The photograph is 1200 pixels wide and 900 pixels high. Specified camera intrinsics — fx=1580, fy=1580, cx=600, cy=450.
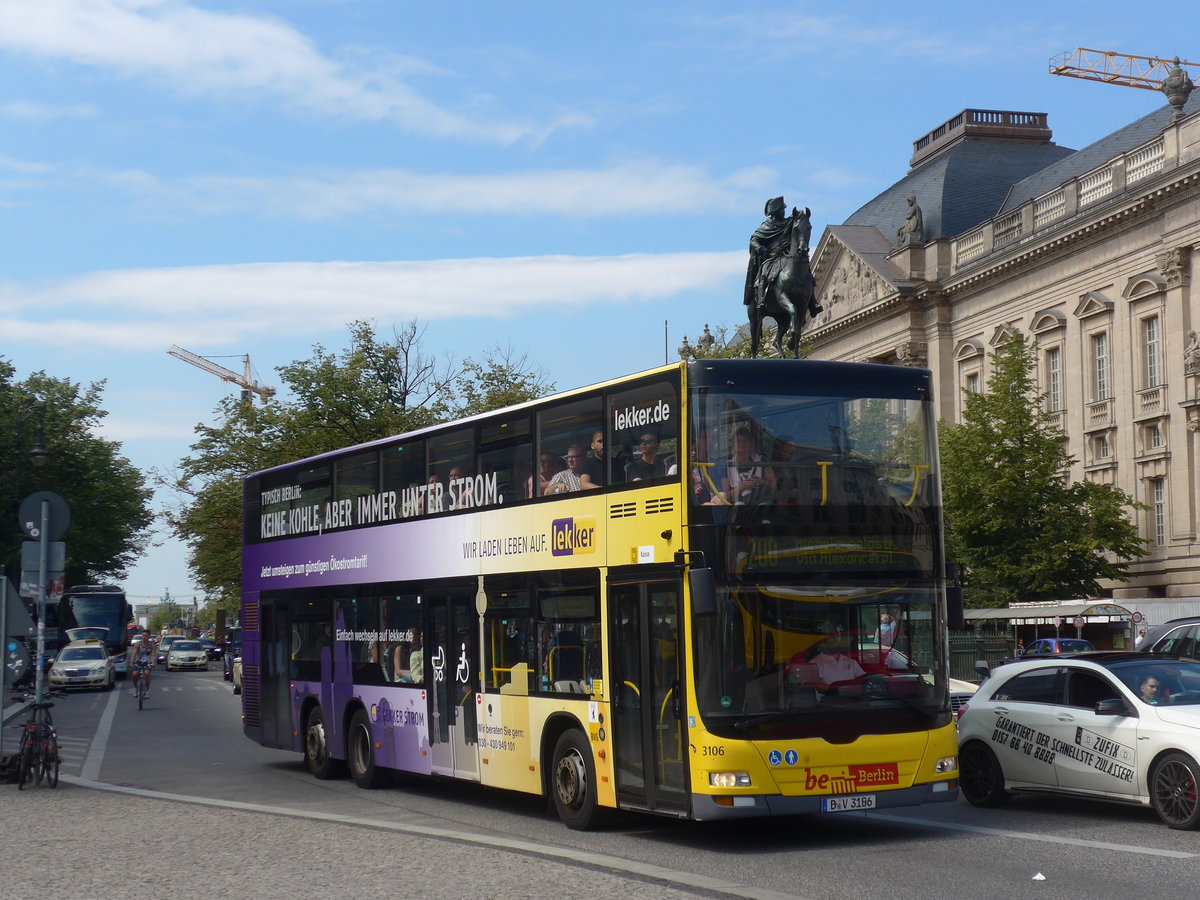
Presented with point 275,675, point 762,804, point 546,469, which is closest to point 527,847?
point 762,804

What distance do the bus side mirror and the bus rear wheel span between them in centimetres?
726

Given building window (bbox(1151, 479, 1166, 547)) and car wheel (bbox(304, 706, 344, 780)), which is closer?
car wheel (bbox(304, 706, 344, 780))

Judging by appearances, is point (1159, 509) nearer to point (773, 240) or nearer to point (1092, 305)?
point (1092, 305)

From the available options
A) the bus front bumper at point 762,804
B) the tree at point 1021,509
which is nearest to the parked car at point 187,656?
the tree at point 1021,509

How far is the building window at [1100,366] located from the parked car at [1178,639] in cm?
3296

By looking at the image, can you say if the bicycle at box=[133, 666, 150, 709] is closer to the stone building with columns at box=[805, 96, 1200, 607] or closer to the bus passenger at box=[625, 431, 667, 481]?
the bus passenger at box=[625, 431, 667, 481]

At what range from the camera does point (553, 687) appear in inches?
535

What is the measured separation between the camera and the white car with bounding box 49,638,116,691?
48094 millimetres

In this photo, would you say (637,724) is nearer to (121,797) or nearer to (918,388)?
(918,388)

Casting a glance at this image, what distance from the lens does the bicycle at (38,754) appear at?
1753 centimetres

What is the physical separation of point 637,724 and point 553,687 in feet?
4.64

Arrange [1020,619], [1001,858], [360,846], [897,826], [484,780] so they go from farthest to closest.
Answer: [1020,619], [484,780], [897,826], [360,846], [1001,858]

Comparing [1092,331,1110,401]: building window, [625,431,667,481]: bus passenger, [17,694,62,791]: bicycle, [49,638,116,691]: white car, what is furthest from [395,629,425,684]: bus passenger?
[1092,331,1110,401]: building window

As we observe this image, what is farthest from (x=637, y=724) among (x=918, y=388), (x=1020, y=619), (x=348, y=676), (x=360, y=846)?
(x=1020, y=619)
